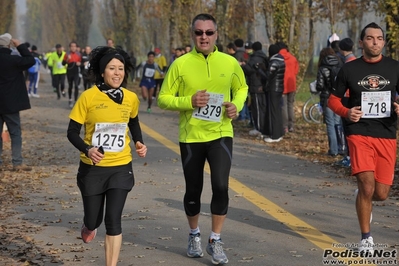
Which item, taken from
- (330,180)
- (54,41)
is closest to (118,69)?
(330,180)

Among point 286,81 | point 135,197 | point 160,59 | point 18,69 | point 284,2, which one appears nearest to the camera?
A: point 135,197

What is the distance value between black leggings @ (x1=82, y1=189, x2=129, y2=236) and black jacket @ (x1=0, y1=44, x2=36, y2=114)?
6.53 meters

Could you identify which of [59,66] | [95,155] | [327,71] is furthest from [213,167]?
[59,66]

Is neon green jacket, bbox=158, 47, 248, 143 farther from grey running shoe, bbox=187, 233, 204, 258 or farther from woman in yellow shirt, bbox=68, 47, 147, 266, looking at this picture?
grey running shoe, bbox=187, 233, 204, 258

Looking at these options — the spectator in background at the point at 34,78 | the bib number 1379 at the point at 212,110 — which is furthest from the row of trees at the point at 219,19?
the bib number 1379 at the point at 212,110

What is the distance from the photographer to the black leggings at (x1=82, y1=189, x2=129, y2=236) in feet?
21.6

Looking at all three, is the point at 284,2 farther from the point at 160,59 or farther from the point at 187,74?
the point at 187,74

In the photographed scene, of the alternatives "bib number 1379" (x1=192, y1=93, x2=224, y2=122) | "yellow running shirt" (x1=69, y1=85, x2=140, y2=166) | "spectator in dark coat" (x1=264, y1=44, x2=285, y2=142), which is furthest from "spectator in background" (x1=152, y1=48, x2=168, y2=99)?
"yellow running shirt" (x1=69, y1=85, x2=140, y2=166)

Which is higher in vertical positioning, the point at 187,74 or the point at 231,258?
the point at 187,74

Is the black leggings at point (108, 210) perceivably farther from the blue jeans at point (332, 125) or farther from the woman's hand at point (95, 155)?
the blue jeans at point (332, 125)

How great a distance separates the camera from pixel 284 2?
2403 cm

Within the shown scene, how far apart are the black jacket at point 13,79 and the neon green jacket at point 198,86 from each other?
5968 mm

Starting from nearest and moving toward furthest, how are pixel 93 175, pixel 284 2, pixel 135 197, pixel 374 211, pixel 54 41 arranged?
1. pixel 93 175
2. pixel 374 211
3. pixel 135 197
4. pixel 284 2
5. pixel 54 41

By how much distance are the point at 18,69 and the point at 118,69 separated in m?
6.71
